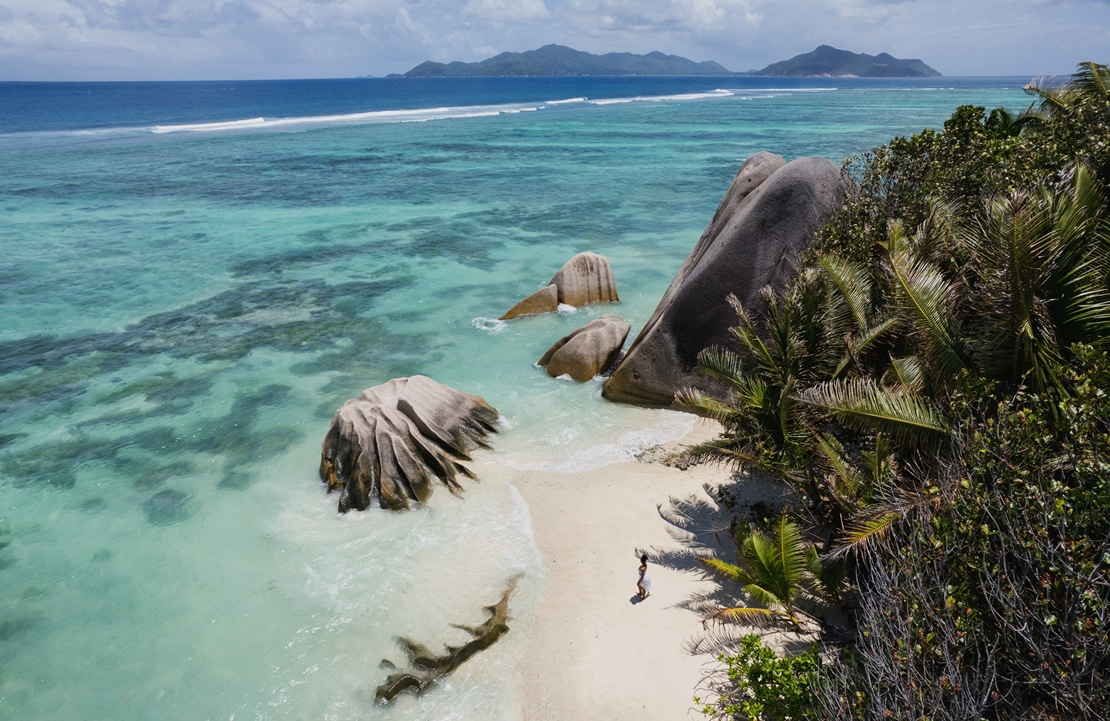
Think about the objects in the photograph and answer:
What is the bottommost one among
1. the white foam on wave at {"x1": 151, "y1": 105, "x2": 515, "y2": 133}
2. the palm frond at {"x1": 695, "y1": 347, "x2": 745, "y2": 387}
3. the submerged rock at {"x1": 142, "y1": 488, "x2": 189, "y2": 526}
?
the submerged rock at {"x1": 142, "y1": 488, "x2": 189, "y2": 526}

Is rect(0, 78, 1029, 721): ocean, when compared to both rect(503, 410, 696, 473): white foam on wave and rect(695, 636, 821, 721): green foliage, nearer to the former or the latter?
rect(503, 410, 696, 473): white foam on wave

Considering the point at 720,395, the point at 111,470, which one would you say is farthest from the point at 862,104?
the point at 111,470

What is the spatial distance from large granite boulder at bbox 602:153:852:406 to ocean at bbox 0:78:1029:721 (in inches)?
31.6

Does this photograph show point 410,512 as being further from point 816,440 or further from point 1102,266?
point 1102,266

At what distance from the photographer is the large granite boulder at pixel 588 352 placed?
16.6 meters

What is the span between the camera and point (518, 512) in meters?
11.9

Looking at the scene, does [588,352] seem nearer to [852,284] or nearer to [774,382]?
[774,382]

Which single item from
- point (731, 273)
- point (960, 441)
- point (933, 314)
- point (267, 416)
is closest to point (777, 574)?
point (960, 441)

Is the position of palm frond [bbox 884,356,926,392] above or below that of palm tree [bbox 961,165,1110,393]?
below

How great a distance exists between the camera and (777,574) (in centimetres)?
845

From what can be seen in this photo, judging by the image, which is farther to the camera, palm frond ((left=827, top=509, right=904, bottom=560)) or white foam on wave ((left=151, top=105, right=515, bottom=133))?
white foam on wave ((left=151, top=105, right=515, bottom=133))

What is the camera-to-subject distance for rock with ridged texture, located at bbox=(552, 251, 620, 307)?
2138 cm

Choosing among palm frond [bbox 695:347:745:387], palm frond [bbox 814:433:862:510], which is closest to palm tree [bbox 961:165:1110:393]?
palm frond [bbox 814:433:862:510]

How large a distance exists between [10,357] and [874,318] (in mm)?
21784
